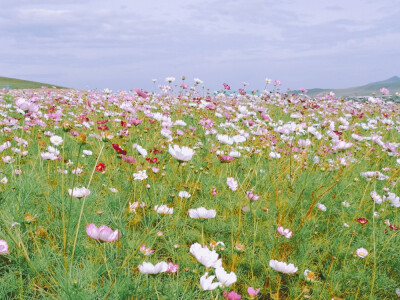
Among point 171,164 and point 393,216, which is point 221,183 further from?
point 393,216

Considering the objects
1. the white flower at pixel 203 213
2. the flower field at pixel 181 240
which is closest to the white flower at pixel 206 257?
the flower field at pixel 181 240

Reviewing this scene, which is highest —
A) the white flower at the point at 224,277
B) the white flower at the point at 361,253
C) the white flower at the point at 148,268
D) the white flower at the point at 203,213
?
the white flower at the point at 203,213

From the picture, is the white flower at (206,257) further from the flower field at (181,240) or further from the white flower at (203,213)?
the white flower at (203,213)

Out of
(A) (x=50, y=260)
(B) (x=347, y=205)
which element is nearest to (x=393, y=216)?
(B) (x=347, y=205)

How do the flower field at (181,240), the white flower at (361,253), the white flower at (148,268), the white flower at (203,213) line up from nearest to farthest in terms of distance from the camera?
the white flower at (148,268) → the flower field at (181,240) → the white flower at (203,213) → the white flower at (361,253)

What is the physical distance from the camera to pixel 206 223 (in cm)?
173

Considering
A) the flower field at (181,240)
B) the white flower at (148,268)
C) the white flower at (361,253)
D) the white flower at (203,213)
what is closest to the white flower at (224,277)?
the flower field at (181,240)

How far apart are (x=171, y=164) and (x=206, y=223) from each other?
3.03ft

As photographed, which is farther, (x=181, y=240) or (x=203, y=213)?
(x=181, y=240)

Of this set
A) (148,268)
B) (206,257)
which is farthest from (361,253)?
(148,268)

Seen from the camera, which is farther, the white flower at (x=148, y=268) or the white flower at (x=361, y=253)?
the white flower at (x=361, y=253)

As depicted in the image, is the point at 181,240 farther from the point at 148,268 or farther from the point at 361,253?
the point at 361,253

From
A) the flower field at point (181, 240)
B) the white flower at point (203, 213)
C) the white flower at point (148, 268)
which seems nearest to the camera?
the white flower at point (148, 268)

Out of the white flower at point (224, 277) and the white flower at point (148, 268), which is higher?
the white flower at point (148, 268)
